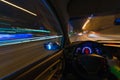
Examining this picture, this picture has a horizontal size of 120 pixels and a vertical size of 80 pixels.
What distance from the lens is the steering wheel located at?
379 centimetres

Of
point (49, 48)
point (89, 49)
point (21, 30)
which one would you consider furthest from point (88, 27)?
point (49, 48)

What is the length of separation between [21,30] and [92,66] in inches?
59.2

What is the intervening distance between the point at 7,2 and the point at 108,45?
2.63 m

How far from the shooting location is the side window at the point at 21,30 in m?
3.34

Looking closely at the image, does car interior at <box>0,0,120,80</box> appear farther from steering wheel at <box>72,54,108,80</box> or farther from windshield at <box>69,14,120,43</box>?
windshield at <box>69,14,120,43</box>

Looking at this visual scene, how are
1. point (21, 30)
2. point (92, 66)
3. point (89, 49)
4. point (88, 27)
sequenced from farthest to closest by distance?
point (88, 27), point (89, 49), point (21, 30), point (92, 66)

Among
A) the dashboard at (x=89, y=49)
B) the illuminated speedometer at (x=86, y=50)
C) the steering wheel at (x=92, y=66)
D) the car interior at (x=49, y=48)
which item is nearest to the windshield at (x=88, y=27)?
the car interior at (x=49, y=48)

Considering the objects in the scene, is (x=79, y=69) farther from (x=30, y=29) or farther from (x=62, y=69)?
(x=30, y=29)

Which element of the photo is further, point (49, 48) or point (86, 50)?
point (86, 50)

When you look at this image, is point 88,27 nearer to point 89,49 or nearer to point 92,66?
point 89,49

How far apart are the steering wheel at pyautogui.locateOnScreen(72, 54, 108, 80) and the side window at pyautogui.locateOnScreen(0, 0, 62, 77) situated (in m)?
0.70

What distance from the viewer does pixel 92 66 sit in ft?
12.6

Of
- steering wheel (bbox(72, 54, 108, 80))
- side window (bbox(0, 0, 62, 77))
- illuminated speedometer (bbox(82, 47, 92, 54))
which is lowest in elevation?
steering wheel (bbox(72, 54, 108, 80))

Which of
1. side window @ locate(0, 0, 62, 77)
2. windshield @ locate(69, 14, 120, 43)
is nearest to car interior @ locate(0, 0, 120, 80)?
side window @ locate(0, 0, 62, 77)
